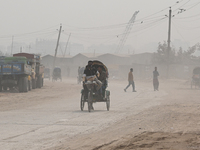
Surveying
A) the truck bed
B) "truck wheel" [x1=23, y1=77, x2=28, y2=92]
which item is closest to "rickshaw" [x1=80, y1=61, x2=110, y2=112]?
the truck bed

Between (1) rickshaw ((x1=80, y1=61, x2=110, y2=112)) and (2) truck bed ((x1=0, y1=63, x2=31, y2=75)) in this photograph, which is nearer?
(1) rickshaw ((x1=80, y1=61, x2=110, y2=112))

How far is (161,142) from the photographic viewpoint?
7348mm

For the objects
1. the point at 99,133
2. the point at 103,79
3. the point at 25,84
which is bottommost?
the point at 99,133

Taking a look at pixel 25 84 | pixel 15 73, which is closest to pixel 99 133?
pixel 15 73

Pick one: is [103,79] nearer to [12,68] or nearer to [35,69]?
[12,68]

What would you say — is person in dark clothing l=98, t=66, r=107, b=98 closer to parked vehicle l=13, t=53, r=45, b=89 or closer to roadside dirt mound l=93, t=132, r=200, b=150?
roadside dirt mound l=93, t=132, r=200, b=150

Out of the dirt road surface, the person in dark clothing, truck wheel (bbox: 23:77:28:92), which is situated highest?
the person in dark clothing

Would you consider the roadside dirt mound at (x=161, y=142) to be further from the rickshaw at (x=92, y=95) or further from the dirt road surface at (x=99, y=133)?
the rickshaw at (x=92, y=95)

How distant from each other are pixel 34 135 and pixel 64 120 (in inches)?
111

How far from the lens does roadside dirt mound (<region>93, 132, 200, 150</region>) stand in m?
6.88

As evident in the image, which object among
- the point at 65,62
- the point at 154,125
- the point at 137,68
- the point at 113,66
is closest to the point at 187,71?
the point at 137,68

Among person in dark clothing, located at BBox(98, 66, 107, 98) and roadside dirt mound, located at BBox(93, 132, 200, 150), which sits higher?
person in dark clothing, located at BBox(98, 66, 107, 98)

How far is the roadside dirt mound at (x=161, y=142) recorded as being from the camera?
6879mm

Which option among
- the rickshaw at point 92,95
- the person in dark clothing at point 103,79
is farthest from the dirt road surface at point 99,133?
the person in dark clothing at point 103,79
